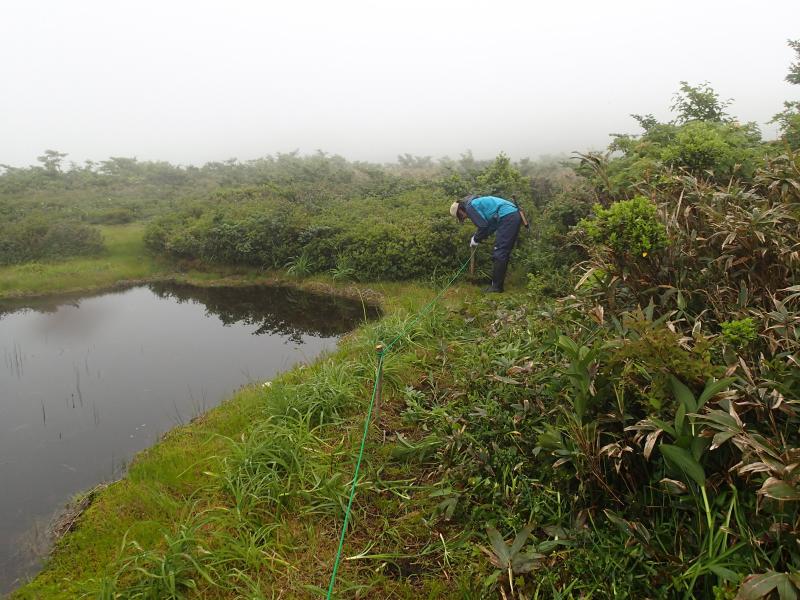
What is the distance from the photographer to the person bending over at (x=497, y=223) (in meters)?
7.42

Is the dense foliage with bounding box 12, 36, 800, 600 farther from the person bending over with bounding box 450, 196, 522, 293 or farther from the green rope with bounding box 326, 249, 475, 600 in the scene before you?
the person bending over with bounding box 450, 196, 522, 293

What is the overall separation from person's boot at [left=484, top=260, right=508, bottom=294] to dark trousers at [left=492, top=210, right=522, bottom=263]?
0.25ft

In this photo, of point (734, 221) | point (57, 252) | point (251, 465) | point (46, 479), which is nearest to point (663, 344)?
point (734, 221)

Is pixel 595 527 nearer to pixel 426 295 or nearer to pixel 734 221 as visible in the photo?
pixel 734 221

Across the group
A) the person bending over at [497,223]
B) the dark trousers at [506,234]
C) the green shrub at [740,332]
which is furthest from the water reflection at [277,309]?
the green shrub at [740,332]

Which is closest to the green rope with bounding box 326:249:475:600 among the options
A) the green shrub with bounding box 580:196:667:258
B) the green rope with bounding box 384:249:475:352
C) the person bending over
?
the green rope with bounding box 384:249:475:352

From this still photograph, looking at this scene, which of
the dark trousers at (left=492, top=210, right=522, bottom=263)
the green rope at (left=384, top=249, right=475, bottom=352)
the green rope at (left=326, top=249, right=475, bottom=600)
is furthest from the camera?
the dark trousers at (left=492, top=210, right=522, bottom=263)

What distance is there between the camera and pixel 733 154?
5055mm

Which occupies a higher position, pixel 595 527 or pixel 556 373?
pixel 556 373

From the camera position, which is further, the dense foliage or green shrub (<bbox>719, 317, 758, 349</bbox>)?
green shrub (<bbox>719, 317, 758, 349</bbox>)

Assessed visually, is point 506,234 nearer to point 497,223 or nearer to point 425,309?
point 497,223

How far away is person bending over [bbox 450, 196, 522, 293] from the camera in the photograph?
742 centimetres

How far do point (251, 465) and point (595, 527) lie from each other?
2602 mm

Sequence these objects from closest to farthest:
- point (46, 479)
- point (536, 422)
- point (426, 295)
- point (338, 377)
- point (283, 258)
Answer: point (536, 422) < point (46, 479) < point (338, 377) < point (426, 295) < point (283, 258)
